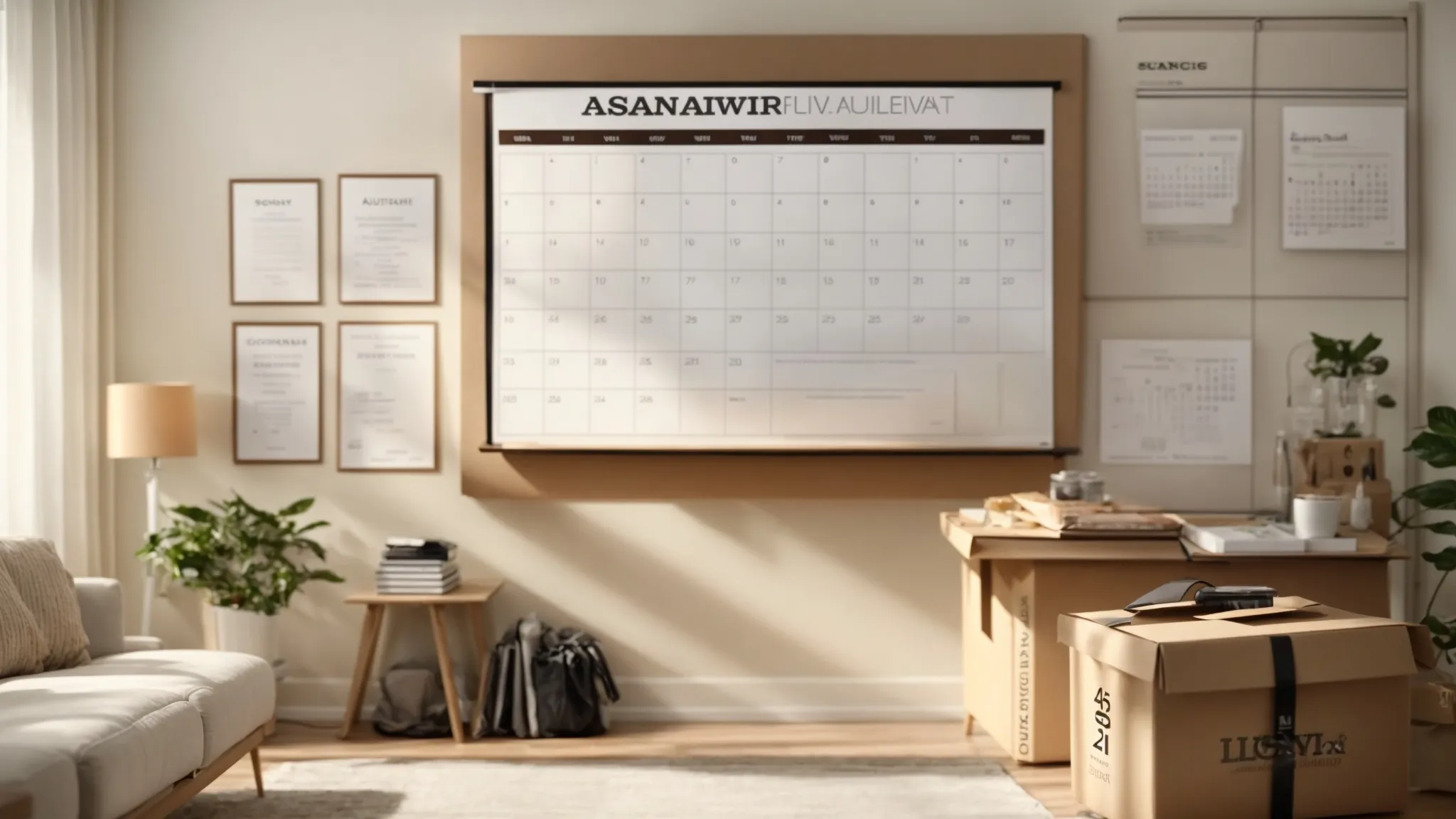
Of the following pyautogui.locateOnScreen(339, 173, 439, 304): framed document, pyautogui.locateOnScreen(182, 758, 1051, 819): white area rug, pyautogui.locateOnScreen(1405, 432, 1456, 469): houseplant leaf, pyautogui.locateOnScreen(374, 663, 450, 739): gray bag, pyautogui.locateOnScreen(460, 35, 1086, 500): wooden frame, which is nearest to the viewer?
pyautogui.locateOnScreen(182, 758, 1051, 819): white area rug

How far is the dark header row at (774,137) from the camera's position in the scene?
4090 millimetres

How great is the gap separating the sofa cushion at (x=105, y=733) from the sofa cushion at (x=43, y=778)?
0.05ft

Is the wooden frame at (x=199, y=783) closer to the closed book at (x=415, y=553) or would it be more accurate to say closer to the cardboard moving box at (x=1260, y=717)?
the closed book at (x=415, y=553)

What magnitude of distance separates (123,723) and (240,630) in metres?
1.40

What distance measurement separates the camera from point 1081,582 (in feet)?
11.3

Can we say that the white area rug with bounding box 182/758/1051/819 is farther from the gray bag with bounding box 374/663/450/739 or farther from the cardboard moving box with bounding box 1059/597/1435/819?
the cardboard moving box with bounding box 1059/597/1435/819

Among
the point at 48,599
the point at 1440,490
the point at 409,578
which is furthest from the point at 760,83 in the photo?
the point at 48,599

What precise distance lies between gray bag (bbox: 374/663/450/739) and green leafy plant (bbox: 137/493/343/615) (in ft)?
1.38

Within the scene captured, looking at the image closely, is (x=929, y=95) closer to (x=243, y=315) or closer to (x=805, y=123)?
(x=805, y=123)

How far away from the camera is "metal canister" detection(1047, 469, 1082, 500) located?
12.0 ft

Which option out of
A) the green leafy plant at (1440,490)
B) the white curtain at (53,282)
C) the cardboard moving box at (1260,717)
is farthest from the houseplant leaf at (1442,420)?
the white curtain at (53,282)

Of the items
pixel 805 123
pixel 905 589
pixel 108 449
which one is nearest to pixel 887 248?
pixel 805 123

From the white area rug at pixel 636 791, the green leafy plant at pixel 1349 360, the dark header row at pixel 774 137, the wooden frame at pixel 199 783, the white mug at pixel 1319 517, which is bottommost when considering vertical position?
the white area rug at pixel 636 791

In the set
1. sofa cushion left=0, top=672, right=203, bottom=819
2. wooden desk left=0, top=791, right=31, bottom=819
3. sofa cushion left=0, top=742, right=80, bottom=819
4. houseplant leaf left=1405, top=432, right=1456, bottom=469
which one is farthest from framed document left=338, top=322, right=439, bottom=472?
houseplant leaf left=1405, top=432, right=1456, bottom=469
